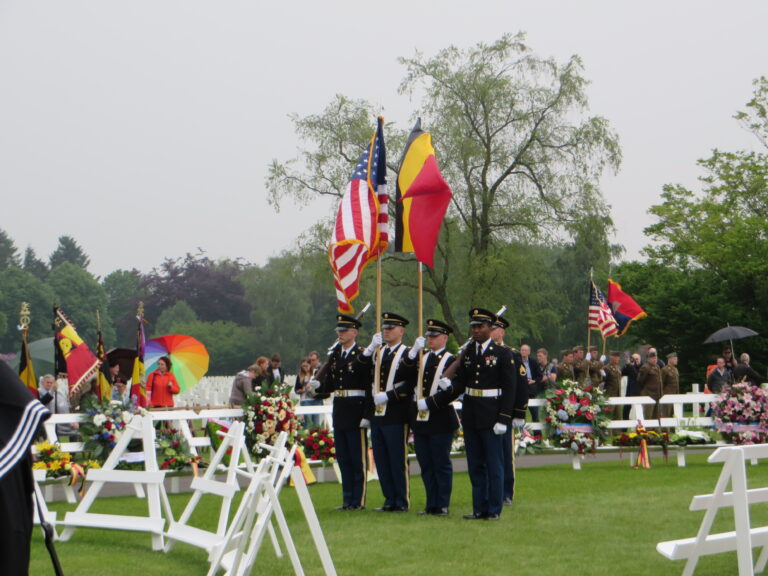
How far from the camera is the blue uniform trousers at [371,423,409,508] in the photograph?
12750mm

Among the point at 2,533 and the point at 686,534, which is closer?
the point at 2,533

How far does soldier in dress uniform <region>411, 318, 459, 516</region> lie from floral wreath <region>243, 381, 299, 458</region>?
3911 millimetres

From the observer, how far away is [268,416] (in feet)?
53.1

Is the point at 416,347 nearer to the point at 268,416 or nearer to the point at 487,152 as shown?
the point at 268,416

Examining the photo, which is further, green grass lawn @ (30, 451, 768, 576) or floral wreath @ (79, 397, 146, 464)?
floral wreath @ (79, 397, 146, 464)

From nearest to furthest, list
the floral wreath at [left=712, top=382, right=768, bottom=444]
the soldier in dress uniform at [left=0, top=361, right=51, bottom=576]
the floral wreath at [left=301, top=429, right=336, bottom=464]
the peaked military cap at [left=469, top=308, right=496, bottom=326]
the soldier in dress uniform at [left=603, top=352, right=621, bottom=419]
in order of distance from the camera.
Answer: the soldier in dress uniform at [left=0, top=361, right=51, bottom=576] < the peaked military cap at [left=469, top=308, right=496, bottom=326] < the floral wreath at [left=301, top=429, right=336, bottom=464] < the floral wreath at [left=712, top=382, right=768, bottom=444] < the soldier in dress uniform at [left=603, top=352, right=621, bottom=419]

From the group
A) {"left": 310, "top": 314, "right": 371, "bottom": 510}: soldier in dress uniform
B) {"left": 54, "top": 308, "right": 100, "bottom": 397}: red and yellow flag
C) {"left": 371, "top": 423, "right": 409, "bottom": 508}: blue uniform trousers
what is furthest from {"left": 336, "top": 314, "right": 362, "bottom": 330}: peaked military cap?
{"left": 54, "top": 308, "right": 100, "bottom": 397}: red and yellow flag

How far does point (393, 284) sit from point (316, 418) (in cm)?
2000

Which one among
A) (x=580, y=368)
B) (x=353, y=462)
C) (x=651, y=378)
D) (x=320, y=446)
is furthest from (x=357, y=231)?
(x=580, y=368)

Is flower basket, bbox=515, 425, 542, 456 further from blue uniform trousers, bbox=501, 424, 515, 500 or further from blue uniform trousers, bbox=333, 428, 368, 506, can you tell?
blue uniform trousers, bbox=333, 428, 368, 506

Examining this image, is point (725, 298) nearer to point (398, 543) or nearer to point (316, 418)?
point (316, 418)

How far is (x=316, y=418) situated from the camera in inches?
832

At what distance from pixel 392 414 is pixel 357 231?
2592 millimetres

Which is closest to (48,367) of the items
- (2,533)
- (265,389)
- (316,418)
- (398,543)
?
(316,418)
